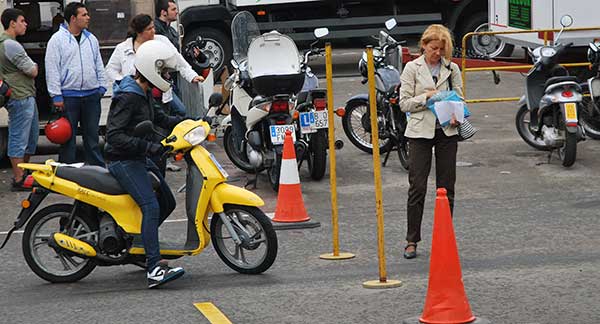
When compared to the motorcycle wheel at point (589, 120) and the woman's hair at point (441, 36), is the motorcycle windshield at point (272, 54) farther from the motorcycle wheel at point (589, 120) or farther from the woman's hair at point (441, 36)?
the motorcycle wheel at point (589, 120)

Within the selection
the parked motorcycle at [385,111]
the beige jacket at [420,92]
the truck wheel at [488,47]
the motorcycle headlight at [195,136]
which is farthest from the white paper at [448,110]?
the truck wheel at [488,47]

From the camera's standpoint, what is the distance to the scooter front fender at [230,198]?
891 centimetres

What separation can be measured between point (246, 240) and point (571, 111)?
5.42m

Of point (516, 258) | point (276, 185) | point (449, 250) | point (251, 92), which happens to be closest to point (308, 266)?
point (516, 258)

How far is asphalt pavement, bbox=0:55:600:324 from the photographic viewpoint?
26.5ft

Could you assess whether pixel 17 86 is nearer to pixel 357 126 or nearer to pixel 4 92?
pixel 4 92

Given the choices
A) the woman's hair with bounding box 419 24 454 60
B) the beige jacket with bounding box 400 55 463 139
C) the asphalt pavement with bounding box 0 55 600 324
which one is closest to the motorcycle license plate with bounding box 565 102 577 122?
the asphalt pavement with bounding box 0 55 600 324

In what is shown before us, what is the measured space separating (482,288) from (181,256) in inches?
86.4

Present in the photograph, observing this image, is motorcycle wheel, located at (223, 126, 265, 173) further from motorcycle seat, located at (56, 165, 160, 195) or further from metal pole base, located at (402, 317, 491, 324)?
metal pole base, located at (402, 317, 491, 324)

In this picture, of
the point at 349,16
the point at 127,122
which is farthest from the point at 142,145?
the point at 349,16

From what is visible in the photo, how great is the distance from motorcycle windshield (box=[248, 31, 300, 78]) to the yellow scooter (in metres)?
3.82

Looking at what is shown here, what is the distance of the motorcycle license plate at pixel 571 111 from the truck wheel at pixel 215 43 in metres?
9.81

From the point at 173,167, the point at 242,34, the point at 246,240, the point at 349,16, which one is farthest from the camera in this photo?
the point at 349,16

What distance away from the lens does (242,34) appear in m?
14.3
